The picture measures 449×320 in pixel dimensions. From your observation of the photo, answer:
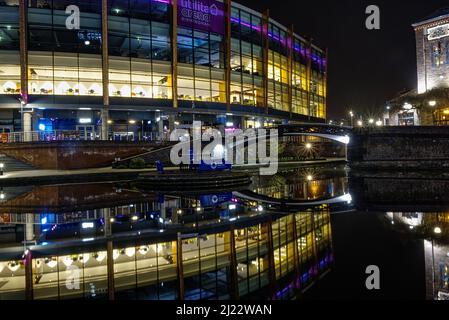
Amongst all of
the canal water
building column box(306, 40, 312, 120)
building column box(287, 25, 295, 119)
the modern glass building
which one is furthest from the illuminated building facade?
the canal water

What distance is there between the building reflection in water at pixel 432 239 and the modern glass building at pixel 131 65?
38.8 meters

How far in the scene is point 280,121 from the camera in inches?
2724

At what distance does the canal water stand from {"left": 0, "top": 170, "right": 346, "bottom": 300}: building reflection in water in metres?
0.03

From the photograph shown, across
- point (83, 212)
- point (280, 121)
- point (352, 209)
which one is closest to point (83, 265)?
point (83, 212)

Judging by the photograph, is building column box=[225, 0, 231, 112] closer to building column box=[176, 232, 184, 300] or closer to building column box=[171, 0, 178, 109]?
building column box=[171, 0, 178, 109]

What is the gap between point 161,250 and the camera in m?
9.92

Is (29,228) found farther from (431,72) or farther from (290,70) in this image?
(431,72)

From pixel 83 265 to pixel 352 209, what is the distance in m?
12.3

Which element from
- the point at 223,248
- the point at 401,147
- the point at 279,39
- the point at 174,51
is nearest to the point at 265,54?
the point at 279,39

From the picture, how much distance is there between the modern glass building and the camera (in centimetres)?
4269

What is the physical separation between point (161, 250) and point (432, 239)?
8.03 meters

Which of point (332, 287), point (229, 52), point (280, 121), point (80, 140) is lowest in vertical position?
point (332, 287)

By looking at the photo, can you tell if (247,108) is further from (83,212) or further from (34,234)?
(34,234)

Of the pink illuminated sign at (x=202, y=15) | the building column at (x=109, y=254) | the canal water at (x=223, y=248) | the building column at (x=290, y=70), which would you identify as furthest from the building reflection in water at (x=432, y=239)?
the building column at (x=290, y=70)
